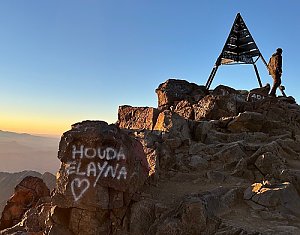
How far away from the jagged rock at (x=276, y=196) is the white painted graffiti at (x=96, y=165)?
378 cm

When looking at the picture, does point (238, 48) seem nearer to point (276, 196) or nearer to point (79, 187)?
point (276, 196)

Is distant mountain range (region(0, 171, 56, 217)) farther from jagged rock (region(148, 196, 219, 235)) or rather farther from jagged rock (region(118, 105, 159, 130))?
jagged rock (region(148, 196, 219, 235))

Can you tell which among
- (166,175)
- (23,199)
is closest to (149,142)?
(166,175)

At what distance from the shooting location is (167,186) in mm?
9727

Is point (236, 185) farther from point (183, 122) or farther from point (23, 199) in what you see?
point (23, 199)

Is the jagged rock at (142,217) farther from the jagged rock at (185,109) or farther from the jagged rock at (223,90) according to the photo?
the jagged rock at (223,90)

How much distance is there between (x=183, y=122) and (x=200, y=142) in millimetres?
1441

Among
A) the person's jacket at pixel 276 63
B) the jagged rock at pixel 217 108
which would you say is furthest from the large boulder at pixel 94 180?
the person's jacket at pixel 276 63

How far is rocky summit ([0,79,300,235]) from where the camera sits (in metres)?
7.37

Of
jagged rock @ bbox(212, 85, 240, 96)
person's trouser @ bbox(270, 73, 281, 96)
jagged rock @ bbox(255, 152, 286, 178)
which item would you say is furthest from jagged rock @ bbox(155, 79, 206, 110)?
jagged rock @ bbox(255, 152, 286, 178)

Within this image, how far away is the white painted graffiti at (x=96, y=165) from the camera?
812 cm

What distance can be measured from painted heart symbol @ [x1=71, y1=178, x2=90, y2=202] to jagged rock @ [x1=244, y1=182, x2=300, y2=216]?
4599 mm

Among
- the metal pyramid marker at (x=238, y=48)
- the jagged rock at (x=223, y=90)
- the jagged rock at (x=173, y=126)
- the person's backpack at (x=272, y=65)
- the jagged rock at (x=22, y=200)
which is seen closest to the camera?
the jagged rock at (x=173, y=126)

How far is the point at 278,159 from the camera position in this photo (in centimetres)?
1009
